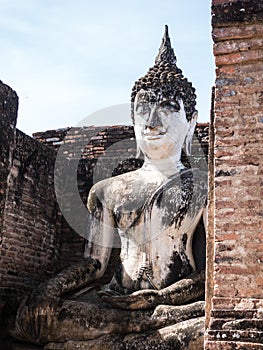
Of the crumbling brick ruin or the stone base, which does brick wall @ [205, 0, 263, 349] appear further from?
the stone base

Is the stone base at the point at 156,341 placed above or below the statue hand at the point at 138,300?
below

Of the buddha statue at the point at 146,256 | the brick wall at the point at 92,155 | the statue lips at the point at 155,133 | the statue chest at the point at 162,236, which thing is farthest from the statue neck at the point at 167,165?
the brick wall at the point at 92,155

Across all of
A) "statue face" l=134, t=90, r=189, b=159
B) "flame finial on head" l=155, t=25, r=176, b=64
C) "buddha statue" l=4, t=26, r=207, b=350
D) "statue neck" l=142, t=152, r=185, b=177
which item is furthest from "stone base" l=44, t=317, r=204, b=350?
"flame finial on head" l=155, t=25, r=176, b=64

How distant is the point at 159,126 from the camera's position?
6.33m

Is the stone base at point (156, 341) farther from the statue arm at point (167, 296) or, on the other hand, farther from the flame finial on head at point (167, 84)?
the flame finial on head at point (167, 84)

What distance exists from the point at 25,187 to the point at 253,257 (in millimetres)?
4258

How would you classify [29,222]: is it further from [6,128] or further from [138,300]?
[138,300]

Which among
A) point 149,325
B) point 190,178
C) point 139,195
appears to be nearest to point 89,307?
point 149,325

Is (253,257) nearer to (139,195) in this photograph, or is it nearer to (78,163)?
(139,195)

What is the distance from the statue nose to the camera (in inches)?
249

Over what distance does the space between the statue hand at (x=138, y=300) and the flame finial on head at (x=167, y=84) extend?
81.6 inches

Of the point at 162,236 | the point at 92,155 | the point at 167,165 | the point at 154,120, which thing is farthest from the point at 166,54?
the point at 162,236

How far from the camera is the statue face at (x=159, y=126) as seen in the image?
250 inches

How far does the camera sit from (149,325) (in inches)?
213
